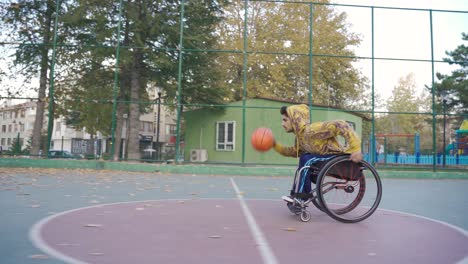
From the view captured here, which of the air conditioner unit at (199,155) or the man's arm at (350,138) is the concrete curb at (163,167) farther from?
the man's arm at (350,138)

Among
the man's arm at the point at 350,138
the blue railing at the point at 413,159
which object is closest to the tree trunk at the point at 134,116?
the blue railing at the point at 413,159

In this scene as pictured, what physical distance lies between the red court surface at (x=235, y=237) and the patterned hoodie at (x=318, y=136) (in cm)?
94

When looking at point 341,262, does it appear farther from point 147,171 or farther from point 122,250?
point 147,171

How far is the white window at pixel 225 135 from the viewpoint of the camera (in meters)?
19.6

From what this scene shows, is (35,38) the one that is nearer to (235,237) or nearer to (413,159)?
(235,237)

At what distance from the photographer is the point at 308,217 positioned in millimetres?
4793

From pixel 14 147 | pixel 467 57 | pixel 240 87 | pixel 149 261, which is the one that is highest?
pixel 467 57

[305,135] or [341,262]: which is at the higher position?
[305,135]

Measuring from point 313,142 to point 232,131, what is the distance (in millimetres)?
14892

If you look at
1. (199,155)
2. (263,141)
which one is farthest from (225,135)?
(263,141)

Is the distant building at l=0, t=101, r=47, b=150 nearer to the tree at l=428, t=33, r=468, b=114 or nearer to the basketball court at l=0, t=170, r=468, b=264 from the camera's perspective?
the basketball court at l=0, t=170, r=468, b=264

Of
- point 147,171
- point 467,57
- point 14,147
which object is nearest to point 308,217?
point 147,171

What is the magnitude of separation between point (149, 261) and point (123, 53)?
12796 mm

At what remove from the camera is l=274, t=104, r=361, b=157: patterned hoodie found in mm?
4582
